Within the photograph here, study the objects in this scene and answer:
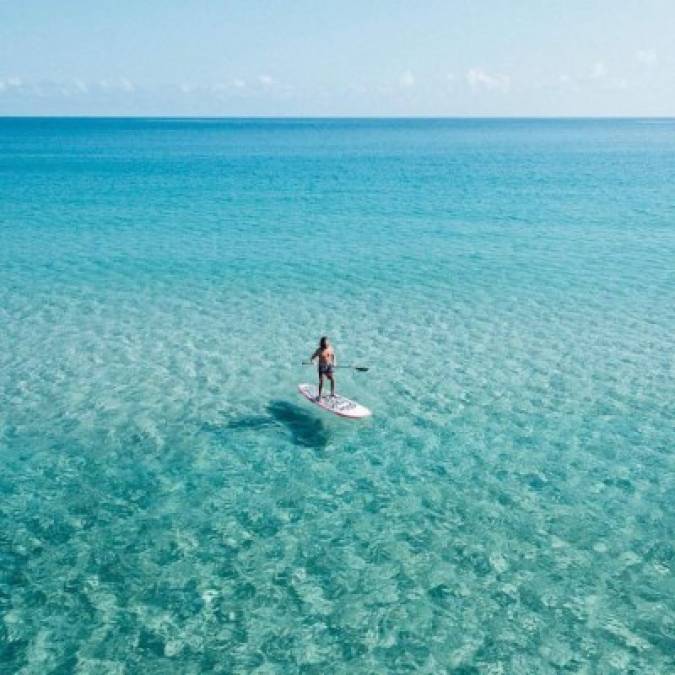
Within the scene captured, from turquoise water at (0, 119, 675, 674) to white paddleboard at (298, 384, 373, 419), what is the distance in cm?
42

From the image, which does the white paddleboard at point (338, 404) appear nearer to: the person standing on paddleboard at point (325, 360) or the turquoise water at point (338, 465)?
the person standing on paddleboard at point (325, 360)

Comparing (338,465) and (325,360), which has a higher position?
A: (325,360)

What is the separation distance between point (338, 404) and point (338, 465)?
9.52ft

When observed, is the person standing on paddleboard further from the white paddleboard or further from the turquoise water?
the turquoise water

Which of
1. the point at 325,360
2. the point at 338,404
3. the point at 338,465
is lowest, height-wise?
the point at 338,465

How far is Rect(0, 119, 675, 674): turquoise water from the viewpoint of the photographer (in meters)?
12.1

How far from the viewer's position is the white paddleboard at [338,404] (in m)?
19.6

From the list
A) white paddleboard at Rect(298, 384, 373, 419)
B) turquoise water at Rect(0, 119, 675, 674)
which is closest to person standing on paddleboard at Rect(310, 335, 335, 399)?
white paddleboard at Rect(298, 384, 373, 419)

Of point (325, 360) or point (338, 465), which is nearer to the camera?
point (338, 465)

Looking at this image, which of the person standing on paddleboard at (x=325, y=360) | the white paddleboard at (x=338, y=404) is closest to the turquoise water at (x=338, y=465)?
the white paddleboard at (x=338, y=404)

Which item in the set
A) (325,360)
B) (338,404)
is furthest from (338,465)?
(325,360)

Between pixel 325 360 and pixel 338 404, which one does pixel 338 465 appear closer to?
pixel 338 404

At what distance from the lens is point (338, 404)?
20.1 metres

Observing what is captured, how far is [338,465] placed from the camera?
1750 centimetres
